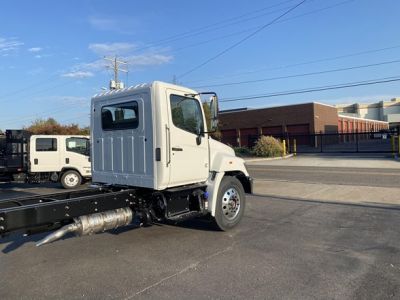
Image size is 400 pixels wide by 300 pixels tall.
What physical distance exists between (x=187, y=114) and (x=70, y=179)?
1049cm

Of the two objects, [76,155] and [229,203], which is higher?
[76,155]

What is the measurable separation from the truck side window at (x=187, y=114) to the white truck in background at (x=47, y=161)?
9.91 metres

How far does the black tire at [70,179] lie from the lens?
52.9 ft

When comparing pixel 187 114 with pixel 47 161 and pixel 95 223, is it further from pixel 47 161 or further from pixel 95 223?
pixel 47 161

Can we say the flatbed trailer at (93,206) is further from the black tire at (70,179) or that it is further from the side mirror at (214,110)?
the black tire at (70,179)

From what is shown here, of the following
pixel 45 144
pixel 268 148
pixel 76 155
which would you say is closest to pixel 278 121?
pixel 268 148

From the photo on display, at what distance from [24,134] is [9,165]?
1.43m

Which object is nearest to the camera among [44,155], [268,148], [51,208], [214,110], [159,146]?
[51,208]

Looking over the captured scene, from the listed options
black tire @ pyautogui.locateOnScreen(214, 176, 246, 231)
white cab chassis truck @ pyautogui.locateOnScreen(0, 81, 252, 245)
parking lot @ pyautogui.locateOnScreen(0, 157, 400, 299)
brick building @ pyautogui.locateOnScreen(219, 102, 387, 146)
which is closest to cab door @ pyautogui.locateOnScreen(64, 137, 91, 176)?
parking lot @ pyautogui.locateOnScreen(0, 157, 400, 299)

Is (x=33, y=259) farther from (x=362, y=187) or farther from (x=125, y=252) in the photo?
(x=362, y=187)

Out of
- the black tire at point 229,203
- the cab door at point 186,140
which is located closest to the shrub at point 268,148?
the black tire at point 229,203

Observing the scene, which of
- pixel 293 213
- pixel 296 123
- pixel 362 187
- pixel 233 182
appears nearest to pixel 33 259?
pixel 233 182

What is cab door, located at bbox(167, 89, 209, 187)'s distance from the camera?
6.68 metres

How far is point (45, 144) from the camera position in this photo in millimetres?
16125
